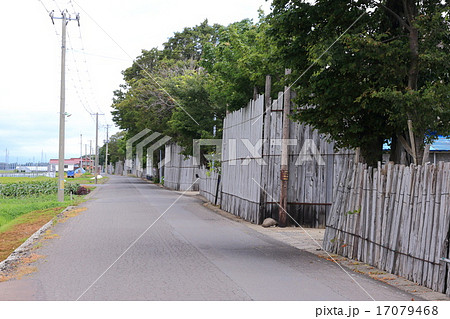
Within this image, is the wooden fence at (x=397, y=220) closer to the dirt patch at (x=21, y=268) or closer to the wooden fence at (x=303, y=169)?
the wooden fence at (x=303, y=169)

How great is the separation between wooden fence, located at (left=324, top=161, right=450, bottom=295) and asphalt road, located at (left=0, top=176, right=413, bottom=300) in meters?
0.71

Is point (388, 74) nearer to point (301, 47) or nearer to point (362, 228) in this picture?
point (301, 47)

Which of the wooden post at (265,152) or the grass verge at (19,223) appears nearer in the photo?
the grass verge at (19,223)

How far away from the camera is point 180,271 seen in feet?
28.5

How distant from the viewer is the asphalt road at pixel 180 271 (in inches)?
279

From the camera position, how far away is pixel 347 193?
37.0 feet

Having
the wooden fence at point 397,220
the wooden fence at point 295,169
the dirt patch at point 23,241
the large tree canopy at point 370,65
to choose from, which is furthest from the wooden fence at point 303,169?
the dirt patch at point 23,241

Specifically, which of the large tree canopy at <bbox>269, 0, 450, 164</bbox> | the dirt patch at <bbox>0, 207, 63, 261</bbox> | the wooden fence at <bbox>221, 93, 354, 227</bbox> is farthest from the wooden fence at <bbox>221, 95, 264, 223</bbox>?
the dirt patch at <bbox>0, 207, 63, 261</bbox>

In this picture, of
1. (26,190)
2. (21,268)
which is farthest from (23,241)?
(26,190)

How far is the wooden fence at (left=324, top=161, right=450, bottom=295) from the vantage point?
7824 mm

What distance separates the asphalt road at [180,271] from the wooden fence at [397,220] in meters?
0.71

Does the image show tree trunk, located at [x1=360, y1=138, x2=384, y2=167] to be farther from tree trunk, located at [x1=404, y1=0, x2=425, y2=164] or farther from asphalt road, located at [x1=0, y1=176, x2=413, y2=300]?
asphalt road, located at [x1=0, y1=176, x2=413, y2=300]

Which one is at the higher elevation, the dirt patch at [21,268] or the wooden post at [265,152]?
the wooden post at [265,152]

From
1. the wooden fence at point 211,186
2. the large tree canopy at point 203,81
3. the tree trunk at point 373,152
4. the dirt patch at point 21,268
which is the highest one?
the large tree canopy at point 203,81
